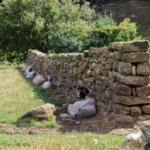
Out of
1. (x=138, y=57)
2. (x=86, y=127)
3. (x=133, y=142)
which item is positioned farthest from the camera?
(x=86, y=127)

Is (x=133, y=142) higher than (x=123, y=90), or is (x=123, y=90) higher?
(x=123, y=90)

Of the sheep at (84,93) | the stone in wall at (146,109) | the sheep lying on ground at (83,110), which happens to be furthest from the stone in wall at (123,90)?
the sheep at (84,93)

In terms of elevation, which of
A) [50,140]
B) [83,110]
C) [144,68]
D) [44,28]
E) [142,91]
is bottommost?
[83,110]

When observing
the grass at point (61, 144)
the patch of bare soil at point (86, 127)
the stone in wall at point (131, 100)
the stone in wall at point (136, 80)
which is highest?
the stone in wall at point (136, 80)

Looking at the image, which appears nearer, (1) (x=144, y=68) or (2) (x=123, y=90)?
(1) (x=144, y=68)

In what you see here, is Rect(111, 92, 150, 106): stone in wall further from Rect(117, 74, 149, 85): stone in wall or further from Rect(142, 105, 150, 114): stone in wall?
Rect(117, 74, 149, 85): stone in wall

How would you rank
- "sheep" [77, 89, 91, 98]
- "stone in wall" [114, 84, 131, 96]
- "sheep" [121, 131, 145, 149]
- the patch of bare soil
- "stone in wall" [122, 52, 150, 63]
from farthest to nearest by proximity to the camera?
1. "sheep" [77, 89, 91, 98]
2. "stone in wall" [114, 84, 131, 96]
3. "stone in wall" [122, 52, 150, 63]
4. the patch of bare soil
5. "sheep" [121, 131, 145, 149]

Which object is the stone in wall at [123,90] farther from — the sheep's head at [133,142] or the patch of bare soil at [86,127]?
the sheep's head at [133,142]

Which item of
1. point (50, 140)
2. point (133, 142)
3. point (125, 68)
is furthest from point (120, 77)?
point (50, 140)

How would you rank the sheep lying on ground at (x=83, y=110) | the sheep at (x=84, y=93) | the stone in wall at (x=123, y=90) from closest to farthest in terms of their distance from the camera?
1. the stone in wall at (x=123, y=90)
2. the sheep lying on ground at (x=83, y=110)
3. the sheep at (x=84, y=93)

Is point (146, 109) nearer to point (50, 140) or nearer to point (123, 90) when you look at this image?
point (123, 90)

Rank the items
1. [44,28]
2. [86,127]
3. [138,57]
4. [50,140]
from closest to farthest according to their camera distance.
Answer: [50,140] < [138,57] < [86,127] < [44,28]

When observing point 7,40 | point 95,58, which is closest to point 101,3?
point 7,40

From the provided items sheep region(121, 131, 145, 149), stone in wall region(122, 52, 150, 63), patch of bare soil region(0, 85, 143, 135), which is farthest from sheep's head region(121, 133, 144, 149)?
stone in wall region(122, 52, 150, 63)
